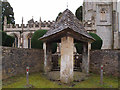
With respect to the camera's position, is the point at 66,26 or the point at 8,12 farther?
the point at 8,12

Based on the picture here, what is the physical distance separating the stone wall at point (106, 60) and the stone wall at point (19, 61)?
449 cm

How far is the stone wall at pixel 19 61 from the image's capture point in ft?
19.6

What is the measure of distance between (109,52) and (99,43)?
4611 mm

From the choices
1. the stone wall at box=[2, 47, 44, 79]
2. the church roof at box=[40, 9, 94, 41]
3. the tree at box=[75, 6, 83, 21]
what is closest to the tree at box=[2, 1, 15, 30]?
the tree at box=[75, 6, 83, 21]

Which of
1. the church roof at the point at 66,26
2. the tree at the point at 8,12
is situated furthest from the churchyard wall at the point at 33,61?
the tree at the point at 8,12

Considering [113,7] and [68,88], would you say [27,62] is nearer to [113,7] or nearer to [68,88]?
[68,88]

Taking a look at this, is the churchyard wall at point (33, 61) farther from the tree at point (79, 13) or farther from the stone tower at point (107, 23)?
the tree at point (79, 13)

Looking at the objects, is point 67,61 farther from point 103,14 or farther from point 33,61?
point 103,14

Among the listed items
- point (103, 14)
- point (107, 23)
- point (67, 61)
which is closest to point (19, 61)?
point (67, 61)

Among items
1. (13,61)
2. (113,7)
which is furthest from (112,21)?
(13,61)

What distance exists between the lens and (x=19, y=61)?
7.06 m

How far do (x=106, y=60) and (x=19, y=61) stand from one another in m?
6.33

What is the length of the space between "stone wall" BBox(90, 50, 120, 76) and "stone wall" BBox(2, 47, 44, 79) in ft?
14.7

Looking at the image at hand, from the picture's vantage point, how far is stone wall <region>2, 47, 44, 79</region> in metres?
5.97
